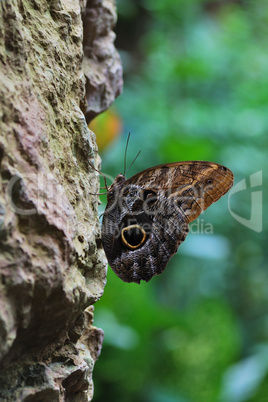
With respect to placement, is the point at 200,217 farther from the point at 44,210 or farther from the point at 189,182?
the point at 44,210

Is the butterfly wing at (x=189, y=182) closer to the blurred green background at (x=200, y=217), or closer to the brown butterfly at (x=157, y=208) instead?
the brown butterfly at (x=157, y=208)

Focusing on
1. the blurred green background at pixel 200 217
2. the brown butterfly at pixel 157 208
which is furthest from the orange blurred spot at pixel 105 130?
the brown butterfly at pixel 157 208

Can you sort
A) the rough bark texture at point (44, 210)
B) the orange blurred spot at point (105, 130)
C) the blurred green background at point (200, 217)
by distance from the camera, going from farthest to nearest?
the blurred green background at point (200, 217), the orange blurred spot at point (105, 130), the rough bark texture at point (44, 210)

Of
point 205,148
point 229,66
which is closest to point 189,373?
point 205,148

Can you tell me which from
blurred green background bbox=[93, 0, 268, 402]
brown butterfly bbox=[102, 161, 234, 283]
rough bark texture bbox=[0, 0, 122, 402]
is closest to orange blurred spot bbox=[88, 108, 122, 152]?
blurred green background bbox=[93, 0, 268, 402]

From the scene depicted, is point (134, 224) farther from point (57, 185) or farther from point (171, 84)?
point (171, 84)
